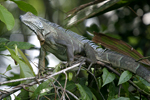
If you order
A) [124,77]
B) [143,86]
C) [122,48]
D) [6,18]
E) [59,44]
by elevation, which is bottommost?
[143,86]

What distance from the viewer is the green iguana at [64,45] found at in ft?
7.41

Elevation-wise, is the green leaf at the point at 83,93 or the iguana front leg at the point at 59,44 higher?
the iguana front leg at the point at 59,44

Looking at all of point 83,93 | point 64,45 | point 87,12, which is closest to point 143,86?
point 83,93

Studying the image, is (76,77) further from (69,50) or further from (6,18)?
(6,18)

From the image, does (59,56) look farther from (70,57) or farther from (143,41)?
(143,41)

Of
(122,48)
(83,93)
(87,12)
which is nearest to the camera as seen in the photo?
(83,93)

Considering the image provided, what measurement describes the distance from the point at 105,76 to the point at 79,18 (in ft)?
1.96

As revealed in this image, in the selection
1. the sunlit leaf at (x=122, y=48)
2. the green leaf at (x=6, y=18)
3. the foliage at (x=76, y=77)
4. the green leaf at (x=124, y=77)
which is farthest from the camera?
the sunlit leaf at (x=122, y=48)

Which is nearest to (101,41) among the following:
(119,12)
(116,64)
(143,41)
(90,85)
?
(116,64)

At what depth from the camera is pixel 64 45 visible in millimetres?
2379

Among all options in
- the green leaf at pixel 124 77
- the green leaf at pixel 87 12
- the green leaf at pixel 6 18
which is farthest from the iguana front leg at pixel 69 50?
the green leaf at pixel 6 18

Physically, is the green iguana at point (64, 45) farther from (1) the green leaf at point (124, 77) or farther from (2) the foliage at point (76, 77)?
(1) the green leaf at point (124, 77)

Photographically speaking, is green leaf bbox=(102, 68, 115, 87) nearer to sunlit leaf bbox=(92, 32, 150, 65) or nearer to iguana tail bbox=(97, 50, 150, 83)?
Answer: iguana tail bbox=(97, 50, 150, 83)

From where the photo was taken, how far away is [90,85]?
2.06 meters
